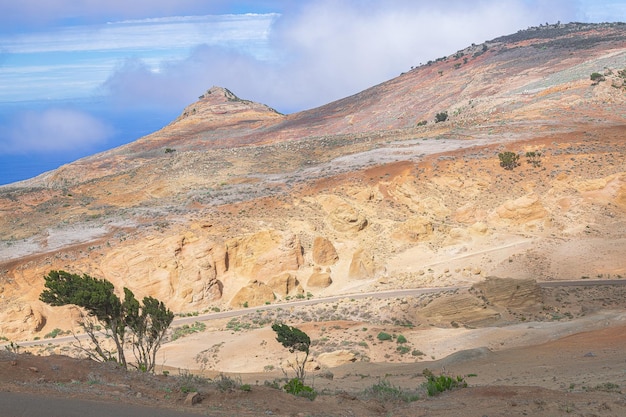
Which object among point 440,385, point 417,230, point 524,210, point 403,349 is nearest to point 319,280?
point 417,230

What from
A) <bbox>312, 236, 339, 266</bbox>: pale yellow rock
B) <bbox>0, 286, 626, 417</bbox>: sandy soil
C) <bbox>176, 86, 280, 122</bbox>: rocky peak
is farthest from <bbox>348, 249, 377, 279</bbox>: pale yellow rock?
<bbox>176, 86, 280, 122</bbox>: rocky peak

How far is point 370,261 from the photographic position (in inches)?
1405

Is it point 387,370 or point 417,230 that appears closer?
point 387,370

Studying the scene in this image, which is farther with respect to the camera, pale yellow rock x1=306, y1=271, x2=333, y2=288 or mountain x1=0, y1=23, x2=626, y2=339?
pale yellow rock x1=306, y1=271, x2=333, y2=288

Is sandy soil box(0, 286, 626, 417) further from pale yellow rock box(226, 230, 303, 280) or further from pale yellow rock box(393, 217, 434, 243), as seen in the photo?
pale yellow rock box(393, 217, 434, 243)

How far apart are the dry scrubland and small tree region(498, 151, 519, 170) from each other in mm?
373

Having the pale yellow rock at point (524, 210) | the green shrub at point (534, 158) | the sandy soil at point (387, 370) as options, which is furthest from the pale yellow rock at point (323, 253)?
the green shrub at point (534, 158)

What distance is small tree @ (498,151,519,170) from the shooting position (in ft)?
133

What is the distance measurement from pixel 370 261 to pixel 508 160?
13.2 meters

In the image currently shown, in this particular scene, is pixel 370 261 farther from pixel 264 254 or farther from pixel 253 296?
pixel 253 296

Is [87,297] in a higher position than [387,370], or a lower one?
higher

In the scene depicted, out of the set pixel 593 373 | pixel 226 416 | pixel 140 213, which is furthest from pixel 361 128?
pixel 226 416

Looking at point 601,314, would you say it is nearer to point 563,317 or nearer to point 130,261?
point 563,317

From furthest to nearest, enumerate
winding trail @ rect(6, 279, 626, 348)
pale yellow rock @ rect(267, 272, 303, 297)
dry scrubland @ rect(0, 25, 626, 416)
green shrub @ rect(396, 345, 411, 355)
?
pale yellow rock @ rect(267, 272, 303, 297) < winding trail @ rect(6, 279, 626, 348) < green shrub @ rect(396, 345, 411, 355) < dry scrubland @ rect(0, 25, 626, 416)
